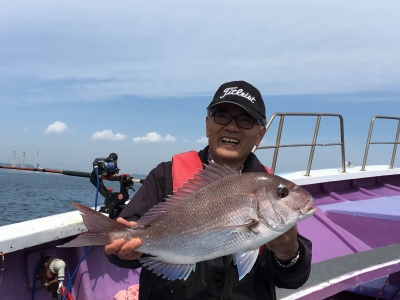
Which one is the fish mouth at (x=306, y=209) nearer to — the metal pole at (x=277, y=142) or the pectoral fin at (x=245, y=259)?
the pectoral fin at (x=245, y=259)

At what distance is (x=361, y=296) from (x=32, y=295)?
163 inches

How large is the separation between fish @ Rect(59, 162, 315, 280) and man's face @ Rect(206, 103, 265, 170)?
0.97 ft

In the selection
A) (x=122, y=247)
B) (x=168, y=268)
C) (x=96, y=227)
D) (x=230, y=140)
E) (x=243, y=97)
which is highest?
(x=243, y=97)

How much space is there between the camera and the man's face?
2.20m

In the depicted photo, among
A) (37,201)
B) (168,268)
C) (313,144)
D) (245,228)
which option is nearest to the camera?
(245,228)

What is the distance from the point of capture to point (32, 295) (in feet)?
9.59

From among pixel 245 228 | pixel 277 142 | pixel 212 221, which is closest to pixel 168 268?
pixel 212 221

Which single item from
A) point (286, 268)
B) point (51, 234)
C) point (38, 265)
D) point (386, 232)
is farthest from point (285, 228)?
point (386, 232)

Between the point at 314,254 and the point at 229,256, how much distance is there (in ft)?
9.10

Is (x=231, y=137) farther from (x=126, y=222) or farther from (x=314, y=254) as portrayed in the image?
(x=314, y=254)

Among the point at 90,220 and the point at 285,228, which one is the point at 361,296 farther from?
the point at 90,220

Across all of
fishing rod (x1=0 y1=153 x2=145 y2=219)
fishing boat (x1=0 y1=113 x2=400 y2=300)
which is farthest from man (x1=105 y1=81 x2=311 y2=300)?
fishing rod (x1=0 y1=153 x2=145 y2=219)

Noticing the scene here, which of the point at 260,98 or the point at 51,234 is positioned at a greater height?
the point at 260,98

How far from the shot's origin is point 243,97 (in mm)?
2158
